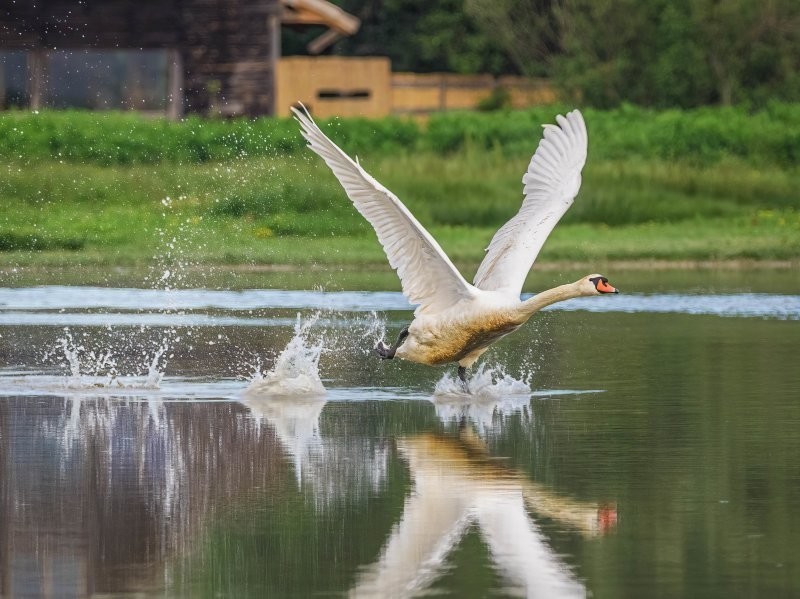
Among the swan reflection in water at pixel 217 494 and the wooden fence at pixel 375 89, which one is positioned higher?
the wooden fence at pixel 375 89

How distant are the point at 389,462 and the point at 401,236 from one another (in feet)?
8.14

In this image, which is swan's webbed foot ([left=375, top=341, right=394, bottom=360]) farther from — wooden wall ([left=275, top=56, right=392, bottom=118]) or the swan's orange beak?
wooden wall ([left=275, top=56, right=392, bottom=118])

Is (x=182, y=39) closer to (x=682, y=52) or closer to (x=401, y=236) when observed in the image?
(x=682, y=52)

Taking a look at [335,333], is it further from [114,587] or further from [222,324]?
[114,587]

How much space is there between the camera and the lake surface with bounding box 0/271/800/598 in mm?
7570

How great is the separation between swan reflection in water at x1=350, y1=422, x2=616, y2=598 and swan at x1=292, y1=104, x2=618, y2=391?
5.80 feet

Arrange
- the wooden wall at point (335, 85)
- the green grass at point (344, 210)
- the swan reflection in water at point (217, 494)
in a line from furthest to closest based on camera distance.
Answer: the wooden wall at point (335, 85), the green grass at point (344, 210), the swan reflection in water at point (217, 494)

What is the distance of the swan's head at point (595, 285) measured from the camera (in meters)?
11.9

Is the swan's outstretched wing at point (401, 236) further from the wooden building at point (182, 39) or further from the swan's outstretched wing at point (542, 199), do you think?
the wooden building at point (182, 39)

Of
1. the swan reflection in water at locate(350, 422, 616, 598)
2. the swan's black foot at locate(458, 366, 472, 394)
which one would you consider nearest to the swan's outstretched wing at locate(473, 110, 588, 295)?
the swan's black foot at locate(458, 366, 472, 394)

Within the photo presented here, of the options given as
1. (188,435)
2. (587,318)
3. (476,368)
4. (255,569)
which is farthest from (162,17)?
(255,569)

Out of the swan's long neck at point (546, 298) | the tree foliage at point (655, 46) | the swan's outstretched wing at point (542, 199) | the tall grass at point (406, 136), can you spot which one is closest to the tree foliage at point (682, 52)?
the tree foliage at point (655, 46)

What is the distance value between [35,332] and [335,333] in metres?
2.31

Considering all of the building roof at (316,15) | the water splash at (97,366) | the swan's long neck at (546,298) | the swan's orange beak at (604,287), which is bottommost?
the water splash at (97,366)
